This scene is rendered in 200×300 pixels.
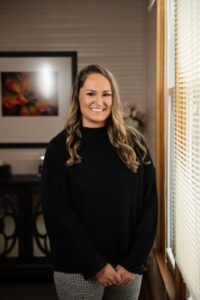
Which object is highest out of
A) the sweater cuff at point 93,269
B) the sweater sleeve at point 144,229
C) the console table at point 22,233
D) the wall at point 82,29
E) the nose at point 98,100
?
the wall at point 82,29

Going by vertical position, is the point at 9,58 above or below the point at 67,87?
above

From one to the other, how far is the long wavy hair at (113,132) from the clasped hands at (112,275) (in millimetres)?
379

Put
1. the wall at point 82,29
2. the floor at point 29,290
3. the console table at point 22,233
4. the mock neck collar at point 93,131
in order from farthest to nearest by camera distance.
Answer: the wall at point 82,29 → the console table at point 22,233 → the floor at point 29,290 → the mock neck collar at point 93,131

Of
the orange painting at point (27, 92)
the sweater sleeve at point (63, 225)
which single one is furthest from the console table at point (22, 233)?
the sweater sleeve at point (63, 225)

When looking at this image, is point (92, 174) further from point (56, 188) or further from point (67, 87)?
point (67, 87)

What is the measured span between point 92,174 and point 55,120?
2.45m

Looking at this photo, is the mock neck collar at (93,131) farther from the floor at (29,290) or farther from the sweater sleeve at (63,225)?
the floor at (29,290)

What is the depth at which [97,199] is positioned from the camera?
5.76 feet

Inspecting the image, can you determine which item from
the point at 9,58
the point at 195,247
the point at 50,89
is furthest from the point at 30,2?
the point at 195,247

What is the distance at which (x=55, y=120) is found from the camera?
164 inches

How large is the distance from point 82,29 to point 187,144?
243 cm

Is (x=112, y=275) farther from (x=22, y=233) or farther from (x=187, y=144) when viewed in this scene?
(x=22, y=233)

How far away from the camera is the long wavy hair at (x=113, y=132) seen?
5.88 ft

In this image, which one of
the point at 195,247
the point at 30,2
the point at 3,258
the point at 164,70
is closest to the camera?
the point at 195,247
